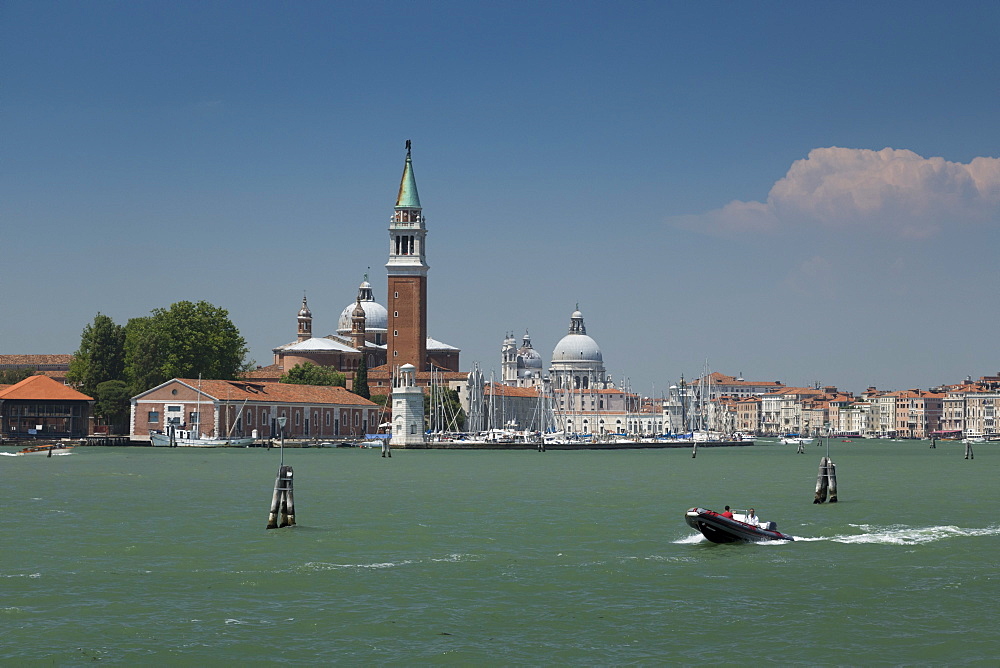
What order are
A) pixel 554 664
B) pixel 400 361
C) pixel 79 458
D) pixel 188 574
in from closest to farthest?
1. pixel 554 664
2. pixel 188 574
3. pixel 79 458
4. pixel 400 361

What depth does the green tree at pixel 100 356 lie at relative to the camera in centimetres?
9631

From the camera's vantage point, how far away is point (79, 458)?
73375 mm

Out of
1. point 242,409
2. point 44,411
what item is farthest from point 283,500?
point 44,411

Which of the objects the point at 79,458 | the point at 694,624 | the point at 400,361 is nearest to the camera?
the point at 694,624

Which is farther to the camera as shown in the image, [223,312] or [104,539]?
[223,312]

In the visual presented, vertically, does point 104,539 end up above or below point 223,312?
below

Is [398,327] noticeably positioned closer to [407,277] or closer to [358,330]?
[407,277]

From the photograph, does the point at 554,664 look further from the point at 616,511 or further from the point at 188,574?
the point at 616,511

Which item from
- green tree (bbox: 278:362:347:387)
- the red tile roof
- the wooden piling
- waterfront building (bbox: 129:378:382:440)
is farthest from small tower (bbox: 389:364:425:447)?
the wooden piling

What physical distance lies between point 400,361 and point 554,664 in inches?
4198

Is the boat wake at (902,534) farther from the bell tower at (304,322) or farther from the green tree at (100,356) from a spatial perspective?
the bell tower at (304,322)

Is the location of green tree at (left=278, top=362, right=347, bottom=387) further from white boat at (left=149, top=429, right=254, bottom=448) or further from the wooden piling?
the wooden piling

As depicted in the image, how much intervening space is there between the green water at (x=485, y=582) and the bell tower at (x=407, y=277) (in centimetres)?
7958

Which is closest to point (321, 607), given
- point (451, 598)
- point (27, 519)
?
point (451, 598)
